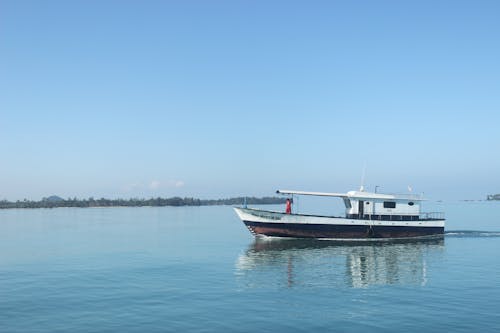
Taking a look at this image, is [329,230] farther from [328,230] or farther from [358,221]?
[358,221]

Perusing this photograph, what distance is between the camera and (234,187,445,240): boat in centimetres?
5534

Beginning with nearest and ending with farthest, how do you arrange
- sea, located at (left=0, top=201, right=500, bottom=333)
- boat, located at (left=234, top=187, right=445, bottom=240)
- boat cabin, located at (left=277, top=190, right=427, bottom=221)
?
1. sea, located at (left=0, top=201, right=500, bottom=333)
2. boat, located at (left=234, top=187, right=445, bottom=240)
3. boat cabin, located at (left=277, top=190, right=427, bottom=221)

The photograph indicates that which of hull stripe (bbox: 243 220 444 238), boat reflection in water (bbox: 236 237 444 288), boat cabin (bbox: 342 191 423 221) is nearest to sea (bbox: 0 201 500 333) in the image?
boat reflection in water (bbox: 236 237 444 288)

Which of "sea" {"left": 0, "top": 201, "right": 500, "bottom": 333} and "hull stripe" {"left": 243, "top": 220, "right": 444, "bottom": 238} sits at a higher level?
"hull stripe" {"left": 243, "top": 220, "right": 444, "bottom": 238}

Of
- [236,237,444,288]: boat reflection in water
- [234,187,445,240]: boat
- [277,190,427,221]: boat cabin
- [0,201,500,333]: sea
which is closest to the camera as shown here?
[0,201,500,333]: sea

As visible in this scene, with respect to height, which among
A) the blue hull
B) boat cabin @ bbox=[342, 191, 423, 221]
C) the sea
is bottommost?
the sea

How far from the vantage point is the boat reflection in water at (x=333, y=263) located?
33.4m

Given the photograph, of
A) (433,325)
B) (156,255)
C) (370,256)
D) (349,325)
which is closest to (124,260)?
(156,255)

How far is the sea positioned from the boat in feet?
8.46

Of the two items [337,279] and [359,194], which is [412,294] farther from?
[359,194]

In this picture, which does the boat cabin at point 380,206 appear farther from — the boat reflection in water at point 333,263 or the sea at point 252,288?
the sea at point 252,288

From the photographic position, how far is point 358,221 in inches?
2226

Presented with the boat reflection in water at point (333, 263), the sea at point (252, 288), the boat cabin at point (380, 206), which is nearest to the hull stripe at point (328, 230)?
the boat reflection in water at point (333, 263)

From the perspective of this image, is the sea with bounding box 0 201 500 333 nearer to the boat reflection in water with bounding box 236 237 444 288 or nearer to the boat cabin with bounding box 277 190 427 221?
the boat reflection in water with bounding box 236 237 444 288
